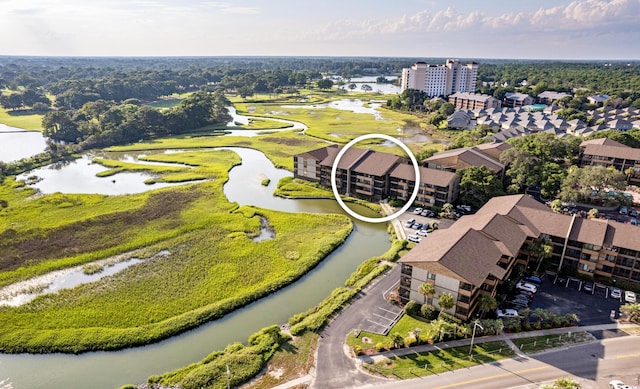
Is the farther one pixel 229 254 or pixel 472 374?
pixel 229 254

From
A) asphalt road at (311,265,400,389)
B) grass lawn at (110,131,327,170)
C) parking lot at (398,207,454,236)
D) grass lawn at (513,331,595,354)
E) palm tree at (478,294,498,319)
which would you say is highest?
palm tree at (478,294,498,319)

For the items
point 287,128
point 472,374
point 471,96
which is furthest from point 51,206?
point 471,96

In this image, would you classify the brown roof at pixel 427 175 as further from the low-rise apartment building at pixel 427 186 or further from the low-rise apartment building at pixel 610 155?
the low-rise apartment building at pixel 610 155

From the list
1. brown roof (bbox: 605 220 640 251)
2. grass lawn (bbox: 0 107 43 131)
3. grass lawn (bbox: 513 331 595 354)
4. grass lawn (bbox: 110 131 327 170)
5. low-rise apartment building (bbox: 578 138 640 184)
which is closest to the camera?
grass lawn (bbox: 513 331 595 354)

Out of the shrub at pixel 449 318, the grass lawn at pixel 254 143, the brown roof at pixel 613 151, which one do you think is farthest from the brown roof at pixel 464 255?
the grass lawn at pixel 254 143

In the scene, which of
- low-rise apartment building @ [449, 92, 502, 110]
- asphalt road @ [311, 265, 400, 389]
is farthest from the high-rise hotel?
asphalt road @ [311, 265, 400, 389]

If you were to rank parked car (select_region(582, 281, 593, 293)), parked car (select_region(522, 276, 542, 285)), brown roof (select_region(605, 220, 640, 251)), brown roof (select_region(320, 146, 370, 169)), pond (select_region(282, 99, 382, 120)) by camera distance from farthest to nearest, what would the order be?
pond (select_region(282, 99, 382, 120)) → brown roof (select_region(320, 146, 370, 169)) → parked car (select_region(522, 276, 542, 285)) → brown roof (select_region(605, 220, 640, 251)) → parked car (select_region(582, 281, 593, 293))

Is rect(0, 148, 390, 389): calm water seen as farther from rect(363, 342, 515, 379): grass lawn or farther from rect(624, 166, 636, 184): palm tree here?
rect(624, 166, 636, 184): palm tree

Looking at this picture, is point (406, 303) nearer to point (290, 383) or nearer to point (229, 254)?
point (290, 383)
